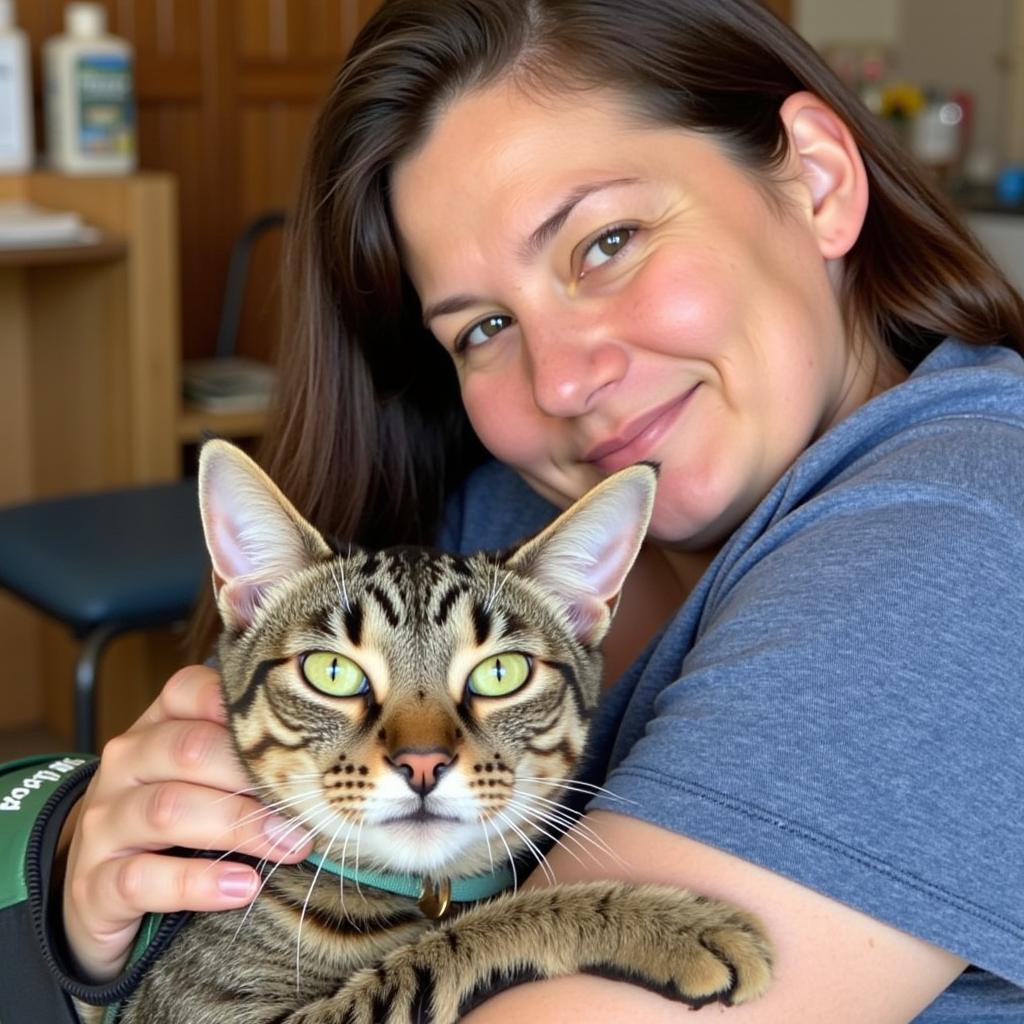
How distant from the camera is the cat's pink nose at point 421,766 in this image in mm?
979

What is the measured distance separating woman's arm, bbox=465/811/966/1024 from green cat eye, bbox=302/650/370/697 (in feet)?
0.97

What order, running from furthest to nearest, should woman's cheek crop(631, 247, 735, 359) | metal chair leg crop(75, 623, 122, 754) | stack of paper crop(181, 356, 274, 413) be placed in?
stack of paper crop(181, 356, 274, 413)
metal chair leg crop(75, 623, 122, 754)
woman's cheek crop(631, 247, 735, 359)

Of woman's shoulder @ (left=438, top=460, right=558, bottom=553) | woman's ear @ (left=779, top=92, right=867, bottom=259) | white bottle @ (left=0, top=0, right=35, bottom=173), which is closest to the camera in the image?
woman's ear @ (left=779, top=92, right=867, bottom=259)

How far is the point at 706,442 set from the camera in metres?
1.12

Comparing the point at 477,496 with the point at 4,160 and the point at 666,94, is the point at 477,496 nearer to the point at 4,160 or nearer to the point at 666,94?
the point at 666,94

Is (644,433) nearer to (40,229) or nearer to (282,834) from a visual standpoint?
(282,834)

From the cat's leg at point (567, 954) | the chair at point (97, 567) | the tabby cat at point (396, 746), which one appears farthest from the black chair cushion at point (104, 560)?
the cat's leg at point (567, 954)

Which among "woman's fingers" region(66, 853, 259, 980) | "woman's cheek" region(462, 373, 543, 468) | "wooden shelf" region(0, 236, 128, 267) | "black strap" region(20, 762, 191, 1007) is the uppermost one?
"woman's cheek" region(462, 373, 543, 468)

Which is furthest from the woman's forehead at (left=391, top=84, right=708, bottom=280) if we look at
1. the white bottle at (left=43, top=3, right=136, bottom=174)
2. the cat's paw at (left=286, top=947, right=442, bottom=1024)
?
the white bottle at (left=43, top=3, right=136, bottom=174)

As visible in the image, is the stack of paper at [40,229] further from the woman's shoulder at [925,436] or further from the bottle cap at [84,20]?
the woman's shoulder at [925,436]

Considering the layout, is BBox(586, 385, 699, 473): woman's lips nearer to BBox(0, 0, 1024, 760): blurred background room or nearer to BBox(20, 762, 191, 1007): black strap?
BBox(20, 762, 191, 1007): black strap

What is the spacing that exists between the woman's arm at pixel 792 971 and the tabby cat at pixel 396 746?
0.23ft

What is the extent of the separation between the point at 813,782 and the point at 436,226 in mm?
593

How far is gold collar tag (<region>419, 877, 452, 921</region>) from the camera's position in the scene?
1.05 m
